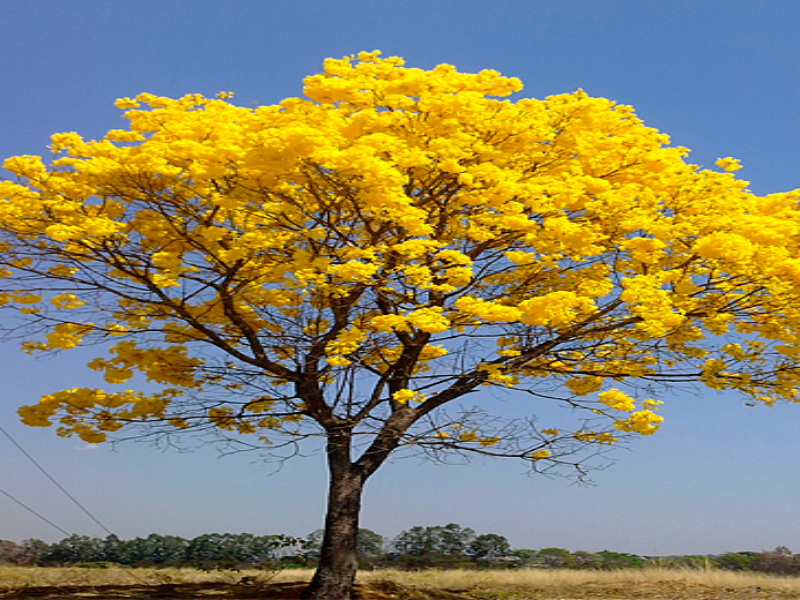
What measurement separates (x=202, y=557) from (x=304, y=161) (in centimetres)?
1210

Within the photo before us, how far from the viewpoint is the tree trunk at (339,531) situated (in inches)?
448

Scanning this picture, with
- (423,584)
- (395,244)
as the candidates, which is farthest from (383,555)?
(395,244)

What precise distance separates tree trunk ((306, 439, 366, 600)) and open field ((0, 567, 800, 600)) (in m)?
0.72

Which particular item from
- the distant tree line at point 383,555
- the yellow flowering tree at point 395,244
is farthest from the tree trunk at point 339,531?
the distant tree line at point 383,555

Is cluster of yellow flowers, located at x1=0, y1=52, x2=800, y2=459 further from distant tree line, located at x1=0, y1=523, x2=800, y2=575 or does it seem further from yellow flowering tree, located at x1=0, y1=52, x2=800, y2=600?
distant tree line, located at x1=0, y1=523, x2=800, y2=575

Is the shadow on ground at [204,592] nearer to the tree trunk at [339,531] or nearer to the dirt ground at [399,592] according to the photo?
the dirt ground at [399,592]

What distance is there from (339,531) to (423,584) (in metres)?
4.01

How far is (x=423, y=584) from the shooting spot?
583 inches

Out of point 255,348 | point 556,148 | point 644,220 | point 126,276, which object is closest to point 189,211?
point 126,276

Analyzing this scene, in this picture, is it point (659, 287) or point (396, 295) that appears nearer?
point (659, 287)

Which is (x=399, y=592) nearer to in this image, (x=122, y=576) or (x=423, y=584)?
(x=423, y=584)

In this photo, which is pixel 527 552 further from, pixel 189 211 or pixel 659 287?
pixel 189 211

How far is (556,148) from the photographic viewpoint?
35.3 ft

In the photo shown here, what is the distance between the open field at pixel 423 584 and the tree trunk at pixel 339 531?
0.72 metres
